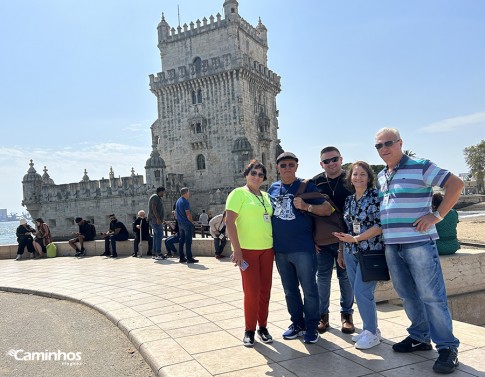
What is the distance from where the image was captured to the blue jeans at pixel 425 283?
407cm

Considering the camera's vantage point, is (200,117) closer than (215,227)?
Answer: No

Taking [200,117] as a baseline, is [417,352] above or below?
below

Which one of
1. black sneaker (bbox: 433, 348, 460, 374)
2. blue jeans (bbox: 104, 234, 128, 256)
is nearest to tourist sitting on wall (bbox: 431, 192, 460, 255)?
black sneaker (bbox: 433, 348, 460, 374)

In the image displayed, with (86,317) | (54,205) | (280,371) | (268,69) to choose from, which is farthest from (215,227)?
(54,205)

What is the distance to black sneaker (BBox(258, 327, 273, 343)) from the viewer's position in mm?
4910

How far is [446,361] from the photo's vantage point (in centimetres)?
386

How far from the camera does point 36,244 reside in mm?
15328

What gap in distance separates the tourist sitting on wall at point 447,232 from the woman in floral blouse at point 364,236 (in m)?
2.03

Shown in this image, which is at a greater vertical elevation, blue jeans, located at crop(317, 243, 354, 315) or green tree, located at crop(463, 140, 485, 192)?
green tree, located at crop(463, 140, 485, 192)

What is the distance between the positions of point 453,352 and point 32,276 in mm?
10061

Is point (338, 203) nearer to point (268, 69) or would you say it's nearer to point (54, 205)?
point (268, 69)

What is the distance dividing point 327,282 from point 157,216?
789 centimetres

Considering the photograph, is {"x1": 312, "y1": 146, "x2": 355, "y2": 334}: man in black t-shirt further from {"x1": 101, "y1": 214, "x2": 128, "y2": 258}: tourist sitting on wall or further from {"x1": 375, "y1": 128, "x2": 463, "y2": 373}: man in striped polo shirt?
{"x1": 101, "y1": 214, "x2": 128, "y2": 258}: tourist sitting on wall

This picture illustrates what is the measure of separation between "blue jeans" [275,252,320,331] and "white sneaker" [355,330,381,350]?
1.68 ft
